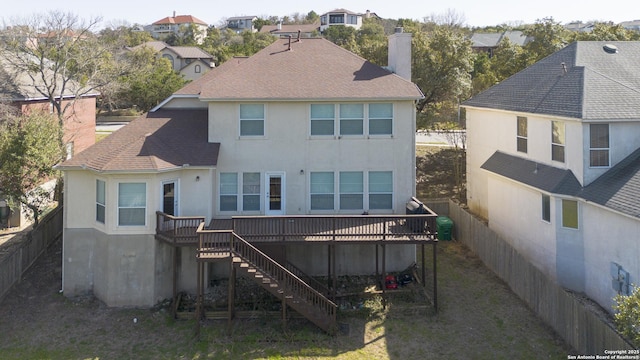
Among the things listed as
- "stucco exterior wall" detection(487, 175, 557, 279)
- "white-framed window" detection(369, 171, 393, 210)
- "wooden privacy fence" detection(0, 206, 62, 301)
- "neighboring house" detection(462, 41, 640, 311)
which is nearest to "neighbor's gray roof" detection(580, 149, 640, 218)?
"neighboring house" detection(462, 41, 640, 311)

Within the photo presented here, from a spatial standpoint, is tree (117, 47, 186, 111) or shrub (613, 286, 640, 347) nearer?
shrub (613, 286, 640, 347)

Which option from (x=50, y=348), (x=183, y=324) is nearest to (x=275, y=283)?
(x=183, y=324)

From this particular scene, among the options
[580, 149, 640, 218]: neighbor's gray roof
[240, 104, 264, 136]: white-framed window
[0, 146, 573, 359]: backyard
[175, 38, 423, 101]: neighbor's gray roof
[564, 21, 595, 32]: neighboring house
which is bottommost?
[0, 146, 573, 359]: backyard

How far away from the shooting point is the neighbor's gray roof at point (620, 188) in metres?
14.1

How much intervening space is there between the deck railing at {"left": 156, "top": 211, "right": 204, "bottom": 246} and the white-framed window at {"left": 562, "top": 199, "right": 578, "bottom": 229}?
12.5 meters

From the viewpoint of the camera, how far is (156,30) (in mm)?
150375

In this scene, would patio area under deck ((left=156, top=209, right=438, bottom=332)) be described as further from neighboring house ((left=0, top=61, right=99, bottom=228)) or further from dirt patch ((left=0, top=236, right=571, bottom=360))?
neighboring house ((left=0, top=61, right=99, bottom=228))

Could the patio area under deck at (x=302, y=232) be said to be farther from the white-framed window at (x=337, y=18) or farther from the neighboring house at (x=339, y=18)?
the white-framed window at (x=337, y=18)

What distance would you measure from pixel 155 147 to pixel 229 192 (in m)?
3.19

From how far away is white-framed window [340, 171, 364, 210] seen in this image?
1866cm

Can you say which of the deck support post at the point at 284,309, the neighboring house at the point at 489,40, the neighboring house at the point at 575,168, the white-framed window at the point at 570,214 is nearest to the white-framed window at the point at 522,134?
the neighboring house at the point at 575,168

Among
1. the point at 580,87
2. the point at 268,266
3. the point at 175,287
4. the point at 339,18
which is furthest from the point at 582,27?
the point at 175,287

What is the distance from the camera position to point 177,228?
16.1 m

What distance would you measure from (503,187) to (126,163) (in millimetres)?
15439
